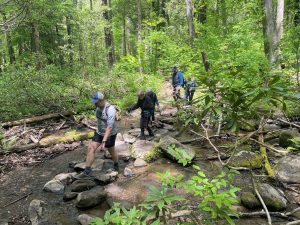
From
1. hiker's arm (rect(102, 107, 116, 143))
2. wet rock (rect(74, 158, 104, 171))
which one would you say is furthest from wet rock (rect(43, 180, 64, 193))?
hiker's arm (rect(102, 107, 116, 143))

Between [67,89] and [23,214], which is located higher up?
[67,89]

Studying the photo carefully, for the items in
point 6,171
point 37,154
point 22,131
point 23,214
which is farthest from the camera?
point 22,131

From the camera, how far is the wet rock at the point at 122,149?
8810mm

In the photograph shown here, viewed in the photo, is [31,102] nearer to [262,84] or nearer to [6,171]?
[6,171]

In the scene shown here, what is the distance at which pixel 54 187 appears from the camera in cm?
683

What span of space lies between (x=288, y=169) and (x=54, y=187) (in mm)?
5854

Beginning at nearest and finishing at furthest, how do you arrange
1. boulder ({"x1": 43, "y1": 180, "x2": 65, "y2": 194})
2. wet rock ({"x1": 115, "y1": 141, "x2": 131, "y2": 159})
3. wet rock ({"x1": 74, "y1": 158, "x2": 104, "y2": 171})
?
boulder ({"x1": 43, "y1": 180, "x2": 65, "y2": 194}), wet rock ({"x1": 74, "y1": 158, "x2": 104, "y2": 171}), wet rock ({"x1": 115, "y1": 141, "x2": 131, "y2": 159})

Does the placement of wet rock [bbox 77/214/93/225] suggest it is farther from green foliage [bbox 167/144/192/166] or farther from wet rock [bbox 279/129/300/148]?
wet rock [bbox 279/129/300/148]

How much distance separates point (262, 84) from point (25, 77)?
468 inches

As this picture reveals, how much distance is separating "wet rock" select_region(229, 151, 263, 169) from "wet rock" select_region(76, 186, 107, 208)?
140 inches

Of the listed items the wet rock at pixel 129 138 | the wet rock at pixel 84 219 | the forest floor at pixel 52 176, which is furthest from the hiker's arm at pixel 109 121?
the wet rock at pixel 129 138

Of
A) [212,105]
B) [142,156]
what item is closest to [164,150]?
[142,156]

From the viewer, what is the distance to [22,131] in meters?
10.9

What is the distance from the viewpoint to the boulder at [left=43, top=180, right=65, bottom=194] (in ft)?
22.2
